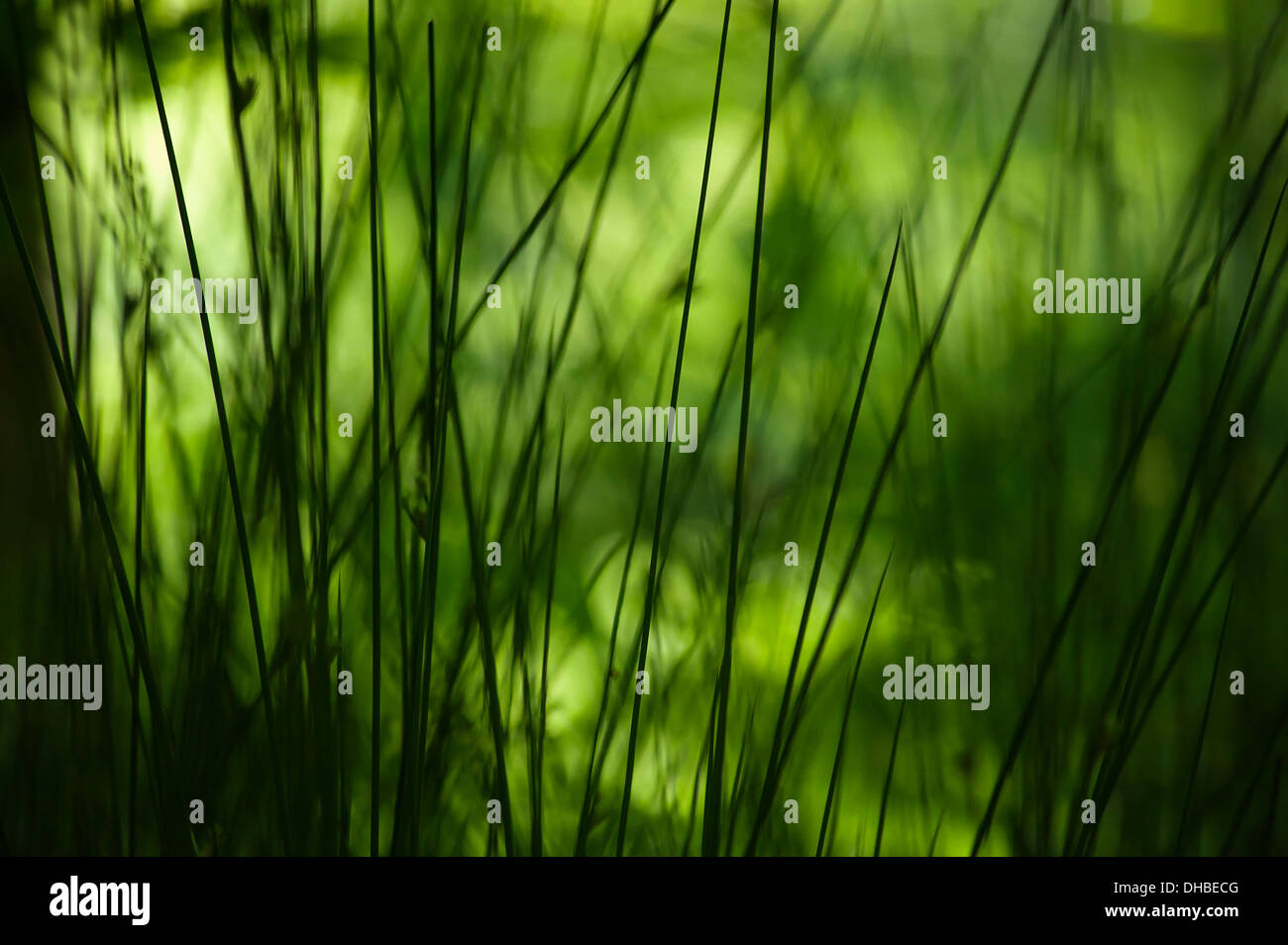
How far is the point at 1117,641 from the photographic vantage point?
0.81 metres

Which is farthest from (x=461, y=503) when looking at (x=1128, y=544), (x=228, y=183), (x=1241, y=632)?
(x=1241, y=632)

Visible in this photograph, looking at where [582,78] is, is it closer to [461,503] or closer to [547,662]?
[461,503]

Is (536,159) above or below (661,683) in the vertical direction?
above

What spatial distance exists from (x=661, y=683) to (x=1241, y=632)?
0.60 m
